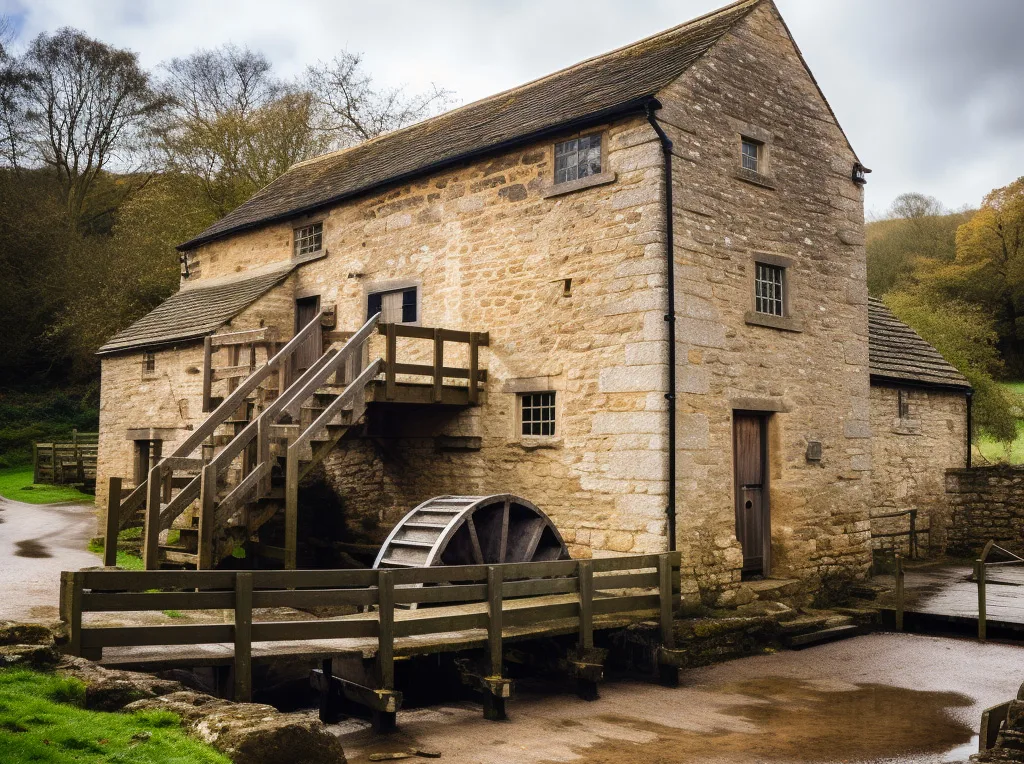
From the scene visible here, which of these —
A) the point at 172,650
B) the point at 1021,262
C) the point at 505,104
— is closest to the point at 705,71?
the point at 505,104

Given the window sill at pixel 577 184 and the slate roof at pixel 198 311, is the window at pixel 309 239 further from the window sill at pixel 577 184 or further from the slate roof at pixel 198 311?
the window sill at pixel 577 184

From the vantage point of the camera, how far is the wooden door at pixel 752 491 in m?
11.6

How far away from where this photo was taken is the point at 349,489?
14461mm

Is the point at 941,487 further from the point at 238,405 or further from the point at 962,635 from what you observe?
the point at 238,405

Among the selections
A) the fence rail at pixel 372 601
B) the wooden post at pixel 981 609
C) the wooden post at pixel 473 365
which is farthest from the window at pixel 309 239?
the wooden post at pixel 981 609

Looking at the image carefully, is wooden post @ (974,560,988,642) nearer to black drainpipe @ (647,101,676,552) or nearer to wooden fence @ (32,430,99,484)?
black drainpipe @ (647,101,676,552)

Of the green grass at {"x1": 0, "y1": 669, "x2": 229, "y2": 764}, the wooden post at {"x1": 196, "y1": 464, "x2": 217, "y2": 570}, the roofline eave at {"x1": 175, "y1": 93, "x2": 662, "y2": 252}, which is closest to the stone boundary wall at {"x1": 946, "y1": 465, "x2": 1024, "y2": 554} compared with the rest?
the roofline eave at {"x1": 175, "y1": 93, "x2": 662, "y2": 252}

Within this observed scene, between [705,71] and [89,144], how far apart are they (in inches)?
1127

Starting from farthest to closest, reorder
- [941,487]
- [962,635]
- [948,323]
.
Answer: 1. [948,323]
2. [941,487]
3. [962,635]

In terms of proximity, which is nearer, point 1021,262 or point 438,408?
point 438,408

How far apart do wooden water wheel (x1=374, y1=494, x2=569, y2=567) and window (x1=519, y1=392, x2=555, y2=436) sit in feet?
5.08

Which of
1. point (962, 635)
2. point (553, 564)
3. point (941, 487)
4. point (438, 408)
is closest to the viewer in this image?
point (553, 564)

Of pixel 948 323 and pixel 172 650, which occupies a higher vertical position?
pixel 948 323

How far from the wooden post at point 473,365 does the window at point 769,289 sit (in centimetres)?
374
